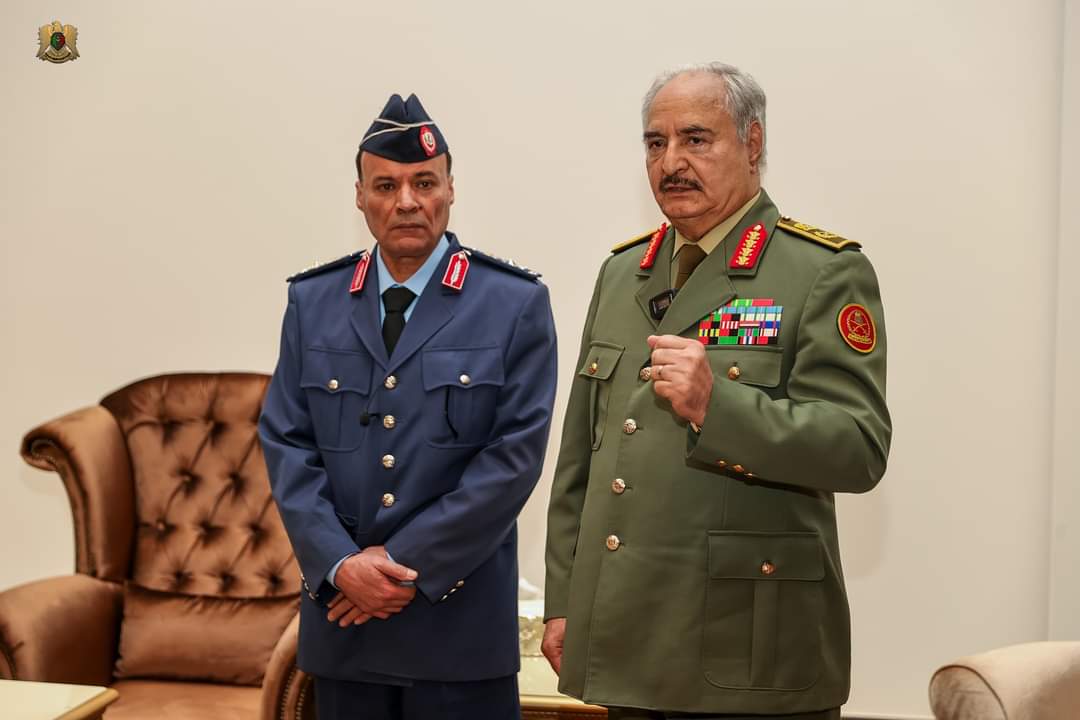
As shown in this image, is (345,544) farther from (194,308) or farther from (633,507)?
(194,308)

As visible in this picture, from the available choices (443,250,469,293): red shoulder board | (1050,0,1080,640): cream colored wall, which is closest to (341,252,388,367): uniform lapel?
(443,250,469,293): red shoulder board

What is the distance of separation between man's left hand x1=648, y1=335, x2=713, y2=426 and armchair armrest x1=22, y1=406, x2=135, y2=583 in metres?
2.01

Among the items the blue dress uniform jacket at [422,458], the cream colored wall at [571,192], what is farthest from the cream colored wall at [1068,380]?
the blue dress uniform jacket at [422,458]

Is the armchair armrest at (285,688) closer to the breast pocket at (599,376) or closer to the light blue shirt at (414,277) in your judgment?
the light blue shirt at (414,277)

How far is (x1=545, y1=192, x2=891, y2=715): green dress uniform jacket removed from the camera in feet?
5.34

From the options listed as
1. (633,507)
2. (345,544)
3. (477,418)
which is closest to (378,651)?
(345,544)

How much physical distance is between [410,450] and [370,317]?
29 centimetres

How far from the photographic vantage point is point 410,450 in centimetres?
218

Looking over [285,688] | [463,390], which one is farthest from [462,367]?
[285,688]

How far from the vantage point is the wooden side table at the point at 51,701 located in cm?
227

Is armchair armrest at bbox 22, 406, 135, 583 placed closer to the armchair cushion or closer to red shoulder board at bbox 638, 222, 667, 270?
the armchair cushion

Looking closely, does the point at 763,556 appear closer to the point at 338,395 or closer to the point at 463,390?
the point at 463,390

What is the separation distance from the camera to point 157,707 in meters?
2.74

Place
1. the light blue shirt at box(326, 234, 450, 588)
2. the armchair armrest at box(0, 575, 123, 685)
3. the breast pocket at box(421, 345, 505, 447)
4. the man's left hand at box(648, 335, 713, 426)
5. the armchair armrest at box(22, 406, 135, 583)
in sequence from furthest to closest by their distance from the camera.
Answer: the armchair armrest at box(22, 406, 135, 583) < the armchair armrest at box(0, 575, 123, 685) < the light blue shirt at box(326, 234, 450, 588) < the breast pocket at box(421, 345, 505, 447) < the man's left hand at box(648, 335, 713, 426)
